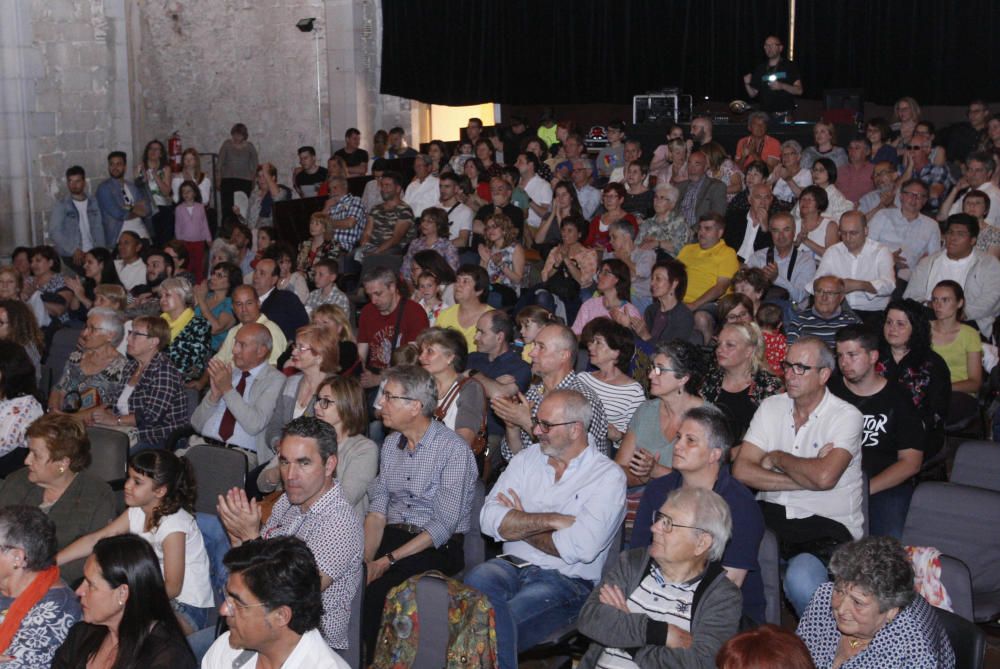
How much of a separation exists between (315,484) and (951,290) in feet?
11.7

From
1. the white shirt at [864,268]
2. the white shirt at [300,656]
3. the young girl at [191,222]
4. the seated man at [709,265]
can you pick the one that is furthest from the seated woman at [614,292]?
the young girl at [191,222]

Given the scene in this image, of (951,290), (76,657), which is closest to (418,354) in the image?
(76,657)

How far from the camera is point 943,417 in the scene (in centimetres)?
539

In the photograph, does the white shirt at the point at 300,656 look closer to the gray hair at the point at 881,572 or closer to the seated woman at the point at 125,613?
the seated woman at the point at 125,613

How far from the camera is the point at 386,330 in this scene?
662 cm

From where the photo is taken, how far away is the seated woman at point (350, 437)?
4.57 m

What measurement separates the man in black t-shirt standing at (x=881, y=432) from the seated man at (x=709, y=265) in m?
2.61

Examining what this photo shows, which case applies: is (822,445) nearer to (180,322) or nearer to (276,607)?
(276,607)

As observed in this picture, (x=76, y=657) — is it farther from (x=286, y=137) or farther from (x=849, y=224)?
(x=286, y=137)

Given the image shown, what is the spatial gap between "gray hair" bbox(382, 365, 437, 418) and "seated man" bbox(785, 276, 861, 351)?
7.90ft

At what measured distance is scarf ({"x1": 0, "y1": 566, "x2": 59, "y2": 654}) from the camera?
12.0 feet

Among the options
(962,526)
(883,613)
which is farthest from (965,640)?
(962,526)

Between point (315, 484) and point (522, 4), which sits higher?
point (522, 4)

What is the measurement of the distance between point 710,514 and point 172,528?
5.97ft
